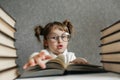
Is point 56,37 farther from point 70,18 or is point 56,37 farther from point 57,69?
point 57,69

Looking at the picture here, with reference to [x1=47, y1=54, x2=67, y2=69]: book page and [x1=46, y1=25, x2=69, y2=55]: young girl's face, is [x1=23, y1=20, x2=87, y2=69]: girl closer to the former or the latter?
[x1=46, y1=25, x2=69, y2=55]: young girl's face

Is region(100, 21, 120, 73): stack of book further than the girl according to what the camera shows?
No

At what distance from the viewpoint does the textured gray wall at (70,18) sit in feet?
2.99

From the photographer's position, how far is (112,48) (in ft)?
2.21

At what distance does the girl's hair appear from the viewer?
2.85 feet

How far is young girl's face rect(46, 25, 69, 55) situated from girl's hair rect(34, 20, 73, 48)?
0.05ft

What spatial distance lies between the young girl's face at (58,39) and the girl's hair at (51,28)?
0.05 ft

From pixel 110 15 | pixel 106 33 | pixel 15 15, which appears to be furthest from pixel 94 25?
pixel 15 15

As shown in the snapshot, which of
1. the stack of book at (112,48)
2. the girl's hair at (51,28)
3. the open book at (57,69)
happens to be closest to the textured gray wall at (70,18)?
the girl's hair at (51,28)

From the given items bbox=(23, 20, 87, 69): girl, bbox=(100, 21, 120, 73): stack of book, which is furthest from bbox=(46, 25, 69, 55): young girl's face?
bbox=(100, 21, 120, 73): stack of book

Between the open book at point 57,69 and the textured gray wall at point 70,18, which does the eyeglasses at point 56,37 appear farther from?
the open book at point 57,69

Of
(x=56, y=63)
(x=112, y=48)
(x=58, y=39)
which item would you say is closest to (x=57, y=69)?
(x=56, y=63)

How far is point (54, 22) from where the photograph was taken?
888 millimetres

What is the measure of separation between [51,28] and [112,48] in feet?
0.86
